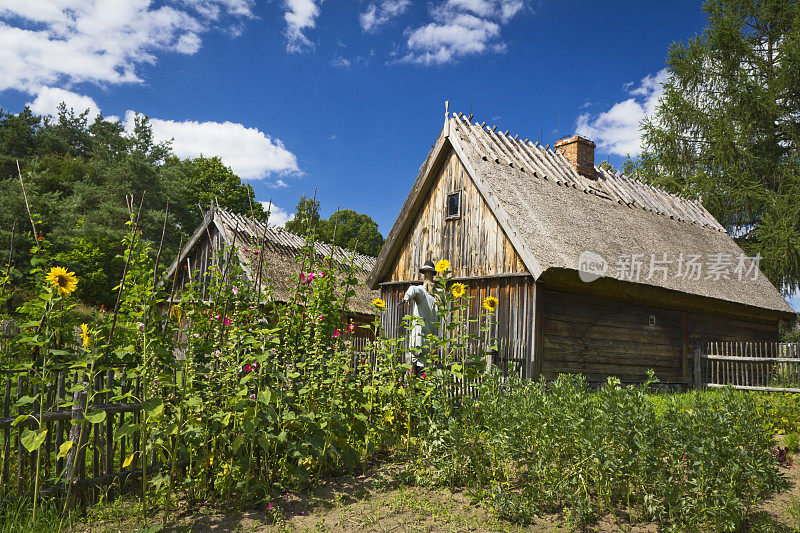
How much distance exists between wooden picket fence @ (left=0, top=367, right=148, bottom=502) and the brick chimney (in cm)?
1326

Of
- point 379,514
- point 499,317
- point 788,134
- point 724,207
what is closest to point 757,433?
point 379,514

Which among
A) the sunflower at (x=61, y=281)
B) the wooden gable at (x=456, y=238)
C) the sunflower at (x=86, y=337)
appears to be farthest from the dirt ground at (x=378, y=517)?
the wooden gable at (x=456, y=238)

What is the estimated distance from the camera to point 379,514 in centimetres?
353

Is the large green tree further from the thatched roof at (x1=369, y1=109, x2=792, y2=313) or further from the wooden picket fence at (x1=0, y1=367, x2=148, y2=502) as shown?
the wooden picket fence at (x1=0, y1=367, x2=148, y2=502)

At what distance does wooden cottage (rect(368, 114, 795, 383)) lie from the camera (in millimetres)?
9773

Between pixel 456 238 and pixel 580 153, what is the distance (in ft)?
18.0

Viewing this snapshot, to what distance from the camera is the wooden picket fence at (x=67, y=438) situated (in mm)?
3188

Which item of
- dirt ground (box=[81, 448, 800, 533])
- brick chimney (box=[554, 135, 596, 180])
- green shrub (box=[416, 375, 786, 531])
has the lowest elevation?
dirt ground (box=[81, 448, 800, 533])

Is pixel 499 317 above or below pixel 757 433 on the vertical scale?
above

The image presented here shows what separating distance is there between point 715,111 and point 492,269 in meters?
17.5

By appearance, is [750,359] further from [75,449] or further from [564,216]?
[75,449]

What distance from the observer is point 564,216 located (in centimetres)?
1102

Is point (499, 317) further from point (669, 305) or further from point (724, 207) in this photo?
point (724, 207)

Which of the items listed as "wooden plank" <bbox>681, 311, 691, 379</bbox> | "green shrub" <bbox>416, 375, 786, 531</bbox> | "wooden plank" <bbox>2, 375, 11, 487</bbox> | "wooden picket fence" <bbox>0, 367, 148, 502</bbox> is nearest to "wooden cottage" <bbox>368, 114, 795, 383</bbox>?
"wooden plank" <bbox>681, 311, 691, 379</bbox>
